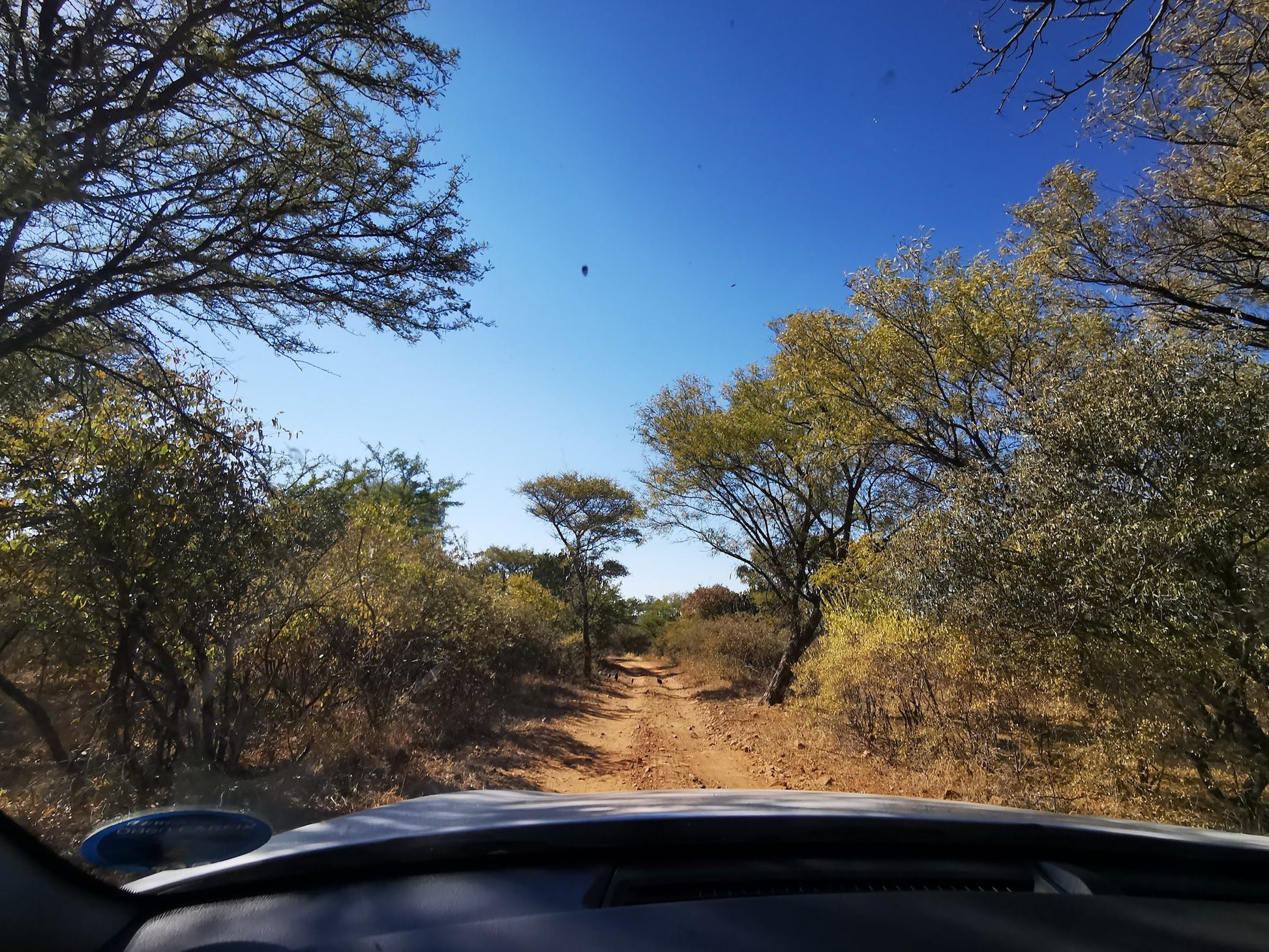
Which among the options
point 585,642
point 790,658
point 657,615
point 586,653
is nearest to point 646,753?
point 790,658

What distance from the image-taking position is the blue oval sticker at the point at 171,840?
164cm

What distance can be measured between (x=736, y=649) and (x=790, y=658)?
549cm

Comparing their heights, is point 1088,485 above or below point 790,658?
above

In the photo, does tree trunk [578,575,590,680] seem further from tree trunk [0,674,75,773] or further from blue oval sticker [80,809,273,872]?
blue oval sticker [80,809,273,872]

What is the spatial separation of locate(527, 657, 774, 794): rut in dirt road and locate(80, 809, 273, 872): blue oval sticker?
16.8ft

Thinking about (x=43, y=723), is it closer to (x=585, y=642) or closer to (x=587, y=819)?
(x=587, y=819)

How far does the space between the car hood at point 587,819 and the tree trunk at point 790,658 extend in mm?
12845

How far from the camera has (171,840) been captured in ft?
5.53

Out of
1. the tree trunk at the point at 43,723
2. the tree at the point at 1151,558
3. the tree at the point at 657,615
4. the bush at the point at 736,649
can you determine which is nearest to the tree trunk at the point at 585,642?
the bush at the point at 736,649

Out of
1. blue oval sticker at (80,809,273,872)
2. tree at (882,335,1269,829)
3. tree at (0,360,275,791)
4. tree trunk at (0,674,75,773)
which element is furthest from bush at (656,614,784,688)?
blue oval sticker at (80,809,273,872)

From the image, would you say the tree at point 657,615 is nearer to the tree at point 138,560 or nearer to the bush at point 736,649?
the bush at point 736,649

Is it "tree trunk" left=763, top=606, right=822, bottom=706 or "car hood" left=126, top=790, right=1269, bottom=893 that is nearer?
"car hood" left=126, top=790, right=1269, bottom=893

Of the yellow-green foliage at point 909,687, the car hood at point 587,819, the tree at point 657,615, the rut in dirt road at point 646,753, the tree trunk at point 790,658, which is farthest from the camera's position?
the tree at point 657,615

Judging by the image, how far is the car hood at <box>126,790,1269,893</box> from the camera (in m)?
1.81
